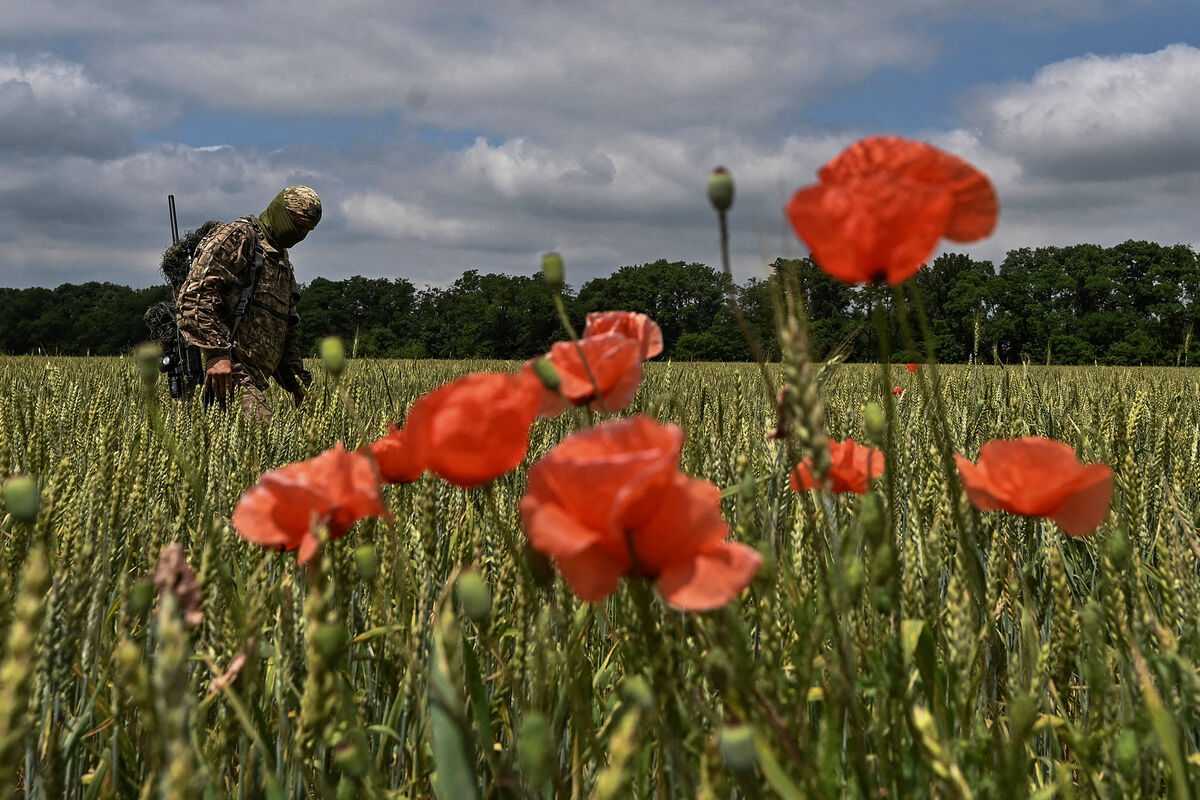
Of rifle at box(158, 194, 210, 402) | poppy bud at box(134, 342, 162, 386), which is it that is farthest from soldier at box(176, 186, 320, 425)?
poppy bud at box(134, 342, 162, 386)

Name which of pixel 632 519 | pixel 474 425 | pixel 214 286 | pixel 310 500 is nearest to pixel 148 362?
pixel 310 500

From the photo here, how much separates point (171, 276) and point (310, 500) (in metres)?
5.60

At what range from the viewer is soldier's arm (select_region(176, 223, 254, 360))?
161 inches

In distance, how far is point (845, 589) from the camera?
2.07ft

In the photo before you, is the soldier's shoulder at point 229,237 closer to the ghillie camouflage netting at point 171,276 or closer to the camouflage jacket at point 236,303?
the camouflage jacket at point 236,303

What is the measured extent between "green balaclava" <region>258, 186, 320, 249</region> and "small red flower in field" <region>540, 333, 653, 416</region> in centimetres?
416

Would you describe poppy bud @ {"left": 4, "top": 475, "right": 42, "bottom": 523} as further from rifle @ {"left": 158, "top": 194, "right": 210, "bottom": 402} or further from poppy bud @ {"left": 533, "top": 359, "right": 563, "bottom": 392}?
rifle @ {"left": 158, "top": 194, "right": 210, "bottom": 402}

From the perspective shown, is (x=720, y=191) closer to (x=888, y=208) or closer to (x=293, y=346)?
(x=888, y=208)

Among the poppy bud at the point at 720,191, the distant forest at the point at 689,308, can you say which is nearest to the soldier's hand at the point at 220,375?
the poppy bud at the point at 720,191

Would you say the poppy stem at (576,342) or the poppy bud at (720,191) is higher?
the poppy bud at (720,191)

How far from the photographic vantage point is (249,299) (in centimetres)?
440

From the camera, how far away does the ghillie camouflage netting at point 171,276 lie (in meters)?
5.22

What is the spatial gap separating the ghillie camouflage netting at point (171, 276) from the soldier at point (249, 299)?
782mm

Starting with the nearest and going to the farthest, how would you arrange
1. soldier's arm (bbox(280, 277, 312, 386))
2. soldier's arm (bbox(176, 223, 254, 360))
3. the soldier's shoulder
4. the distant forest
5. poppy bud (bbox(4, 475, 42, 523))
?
poppy bud (bbox(4, 475, 42, 523))
soldier's arm (bbox(176, 223, 254, 360))
the soldier's shoulder
soldier's arm (bbox(280, 277, 312, 386))
the distant forest
